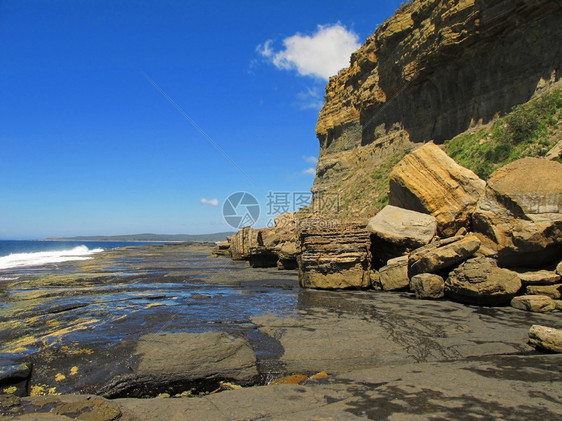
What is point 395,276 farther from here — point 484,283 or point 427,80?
point 427,80

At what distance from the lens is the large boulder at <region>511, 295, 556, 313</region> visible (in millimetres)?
6875

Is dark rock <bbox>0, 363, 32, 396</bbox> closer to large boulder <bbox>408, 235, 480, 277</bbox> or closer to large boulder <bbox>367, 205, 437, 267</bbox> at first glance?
large boulder <bbox>408, 235, 480, 277</bbox>

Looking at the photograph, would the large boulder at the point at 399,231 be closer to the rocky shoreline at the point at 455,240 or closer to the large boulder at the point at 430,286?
the rocky shoreline at the point at 455,240

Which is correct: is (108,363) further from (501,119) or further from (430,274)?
(501,119)

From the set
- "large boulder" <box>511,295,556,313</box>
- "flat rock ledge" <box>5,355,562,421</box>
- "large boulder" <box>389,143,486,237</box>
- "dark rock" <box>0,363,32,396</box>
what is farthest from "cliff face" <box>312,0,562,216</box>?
"dark rock" <box>0,363,32,396</box>

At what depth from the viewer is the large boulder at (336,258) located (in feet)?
33.2

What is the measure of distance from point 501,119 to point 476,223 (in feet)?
60.6

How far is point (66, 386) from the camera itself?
3926 mm

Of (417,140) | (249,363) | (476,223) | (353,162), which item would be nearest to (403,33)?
(417,140)

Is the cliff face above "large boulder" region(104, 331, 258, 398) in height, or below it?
above

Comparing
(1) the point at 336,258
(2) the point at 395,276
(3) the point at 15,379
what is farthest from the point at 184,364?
(2) the point at 395,276

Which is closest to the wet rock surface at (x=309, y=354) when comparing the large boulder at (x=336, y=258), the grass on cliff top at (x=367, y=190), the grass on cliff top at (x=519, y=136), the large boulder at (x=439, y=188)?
the large boulder at (x=336, y=258)

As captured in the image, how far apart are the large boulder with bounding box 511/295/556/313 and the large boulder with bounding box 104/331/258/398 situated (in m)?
5.47

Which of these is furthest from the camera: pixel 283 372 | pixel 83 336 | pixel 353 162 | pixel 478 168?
pixel 353 162
